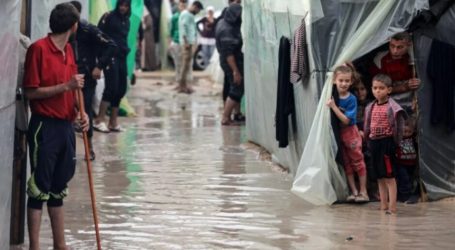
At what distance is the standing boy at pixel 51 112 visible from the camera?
7.43 m

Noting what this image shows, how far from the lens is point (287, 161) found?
11.5 meters

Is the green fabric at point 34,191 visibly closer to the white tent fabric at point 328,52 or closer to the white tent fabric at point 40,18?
the white tent fabric at point 40,18

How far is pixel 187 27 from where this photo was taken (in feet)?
74.2

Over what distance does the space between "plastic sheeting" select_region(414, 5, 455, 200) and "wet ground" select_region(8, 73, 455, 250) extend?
0.21 meters

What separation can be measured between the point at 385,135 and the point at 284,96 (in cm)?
180

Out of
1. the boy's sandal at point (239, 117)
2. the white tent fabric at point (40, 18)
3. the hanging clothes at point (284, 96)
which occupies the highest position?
the white tent fabric at point (40, 18)

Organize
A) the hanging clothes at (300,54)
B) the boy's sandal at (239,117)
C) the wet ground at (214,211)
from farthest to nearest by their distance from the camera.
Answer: the boy's sandal at (239,117) → the hanging clothes at (300,54) → the wet ground at (214,211)

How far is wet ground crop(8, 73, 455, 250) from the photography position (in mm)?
8250

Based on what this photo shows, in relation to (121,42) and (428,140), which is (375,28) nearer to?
(428,140)

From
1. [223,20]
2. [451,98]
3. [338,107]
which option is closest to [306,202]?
[338,107]

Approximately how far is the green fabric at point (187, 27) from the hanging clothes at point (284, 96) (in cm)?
1180

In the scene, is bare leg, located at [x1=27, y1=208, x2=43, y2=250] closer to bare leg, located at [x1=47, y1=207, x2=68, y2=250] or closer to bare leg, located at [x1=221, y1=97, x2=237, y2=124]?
A: bare leg, located at [x1=47, y1=207, x2=68, y2=250]

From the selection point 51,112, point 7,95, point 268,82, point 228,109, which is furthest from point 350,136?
point 228,109

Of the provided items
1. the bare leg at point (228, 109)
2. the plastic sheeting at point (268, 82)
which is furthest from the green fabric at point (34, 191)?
the bare leg at point (228, 109)
